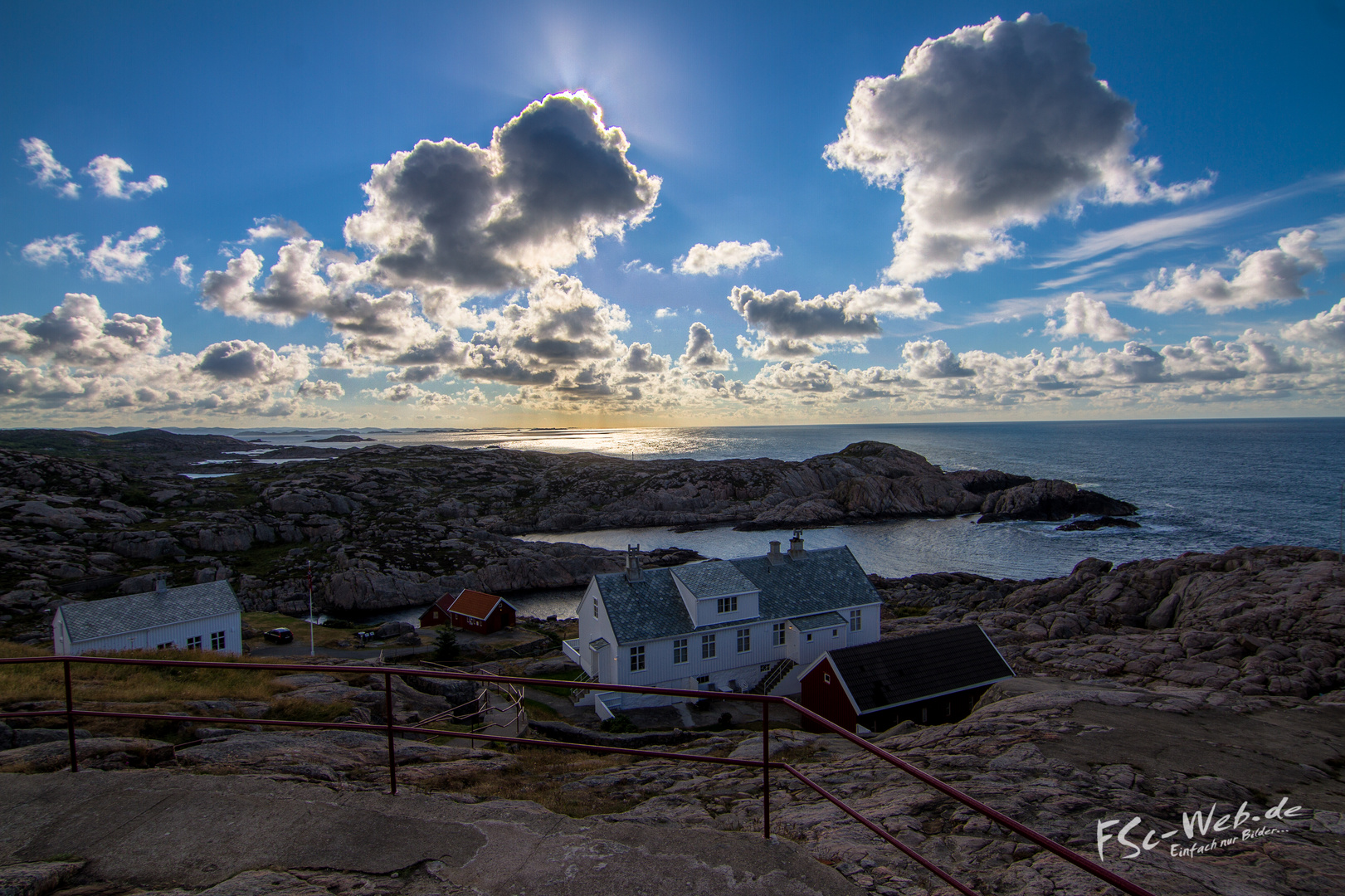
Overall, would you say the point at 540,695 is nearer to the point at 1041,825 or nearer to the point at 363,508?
the point at 1041,825

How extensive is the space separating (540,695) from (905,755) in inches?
910

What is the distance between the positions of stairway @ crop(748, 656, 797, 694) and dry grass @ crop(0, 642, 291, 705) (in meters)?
23.5

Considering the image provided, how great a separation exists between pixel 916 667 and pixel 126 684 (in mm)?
28515

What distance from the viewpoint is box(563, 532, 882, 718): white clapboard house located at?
30.5 meters

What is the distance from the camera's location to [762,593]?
3384 cm

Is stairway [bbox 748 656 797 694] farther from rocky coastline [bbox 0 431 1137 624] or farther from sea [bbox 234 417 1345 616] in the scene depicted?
rocky coastline [bbox 0 431 1137 624]

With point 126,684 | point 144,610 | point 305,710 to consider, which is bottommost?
point 144,610

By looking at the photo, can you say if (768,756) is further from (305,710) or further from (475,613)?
(475,613)

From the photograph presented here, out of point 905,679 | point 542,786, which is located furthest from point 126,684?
point 905,679

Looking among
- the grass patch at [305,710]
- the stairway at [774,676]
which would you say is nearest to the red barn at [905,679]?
the stairway at [774,676]

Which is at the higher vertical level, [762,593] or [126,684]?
[126,684]

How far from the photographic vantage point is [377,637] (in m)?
48.2

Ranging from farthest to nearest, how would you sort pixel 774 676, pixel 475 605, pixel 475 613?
pixel 475 605, pixel 475 613, pixel 774 676

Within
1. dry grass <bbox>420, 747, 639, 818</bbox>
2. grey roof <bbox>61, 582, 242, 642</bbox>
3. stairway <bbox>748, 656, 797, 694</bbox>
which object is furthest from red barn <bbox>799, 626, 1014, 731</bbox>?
grey roof <bbox>61, 582, 242, 642</bbox>
